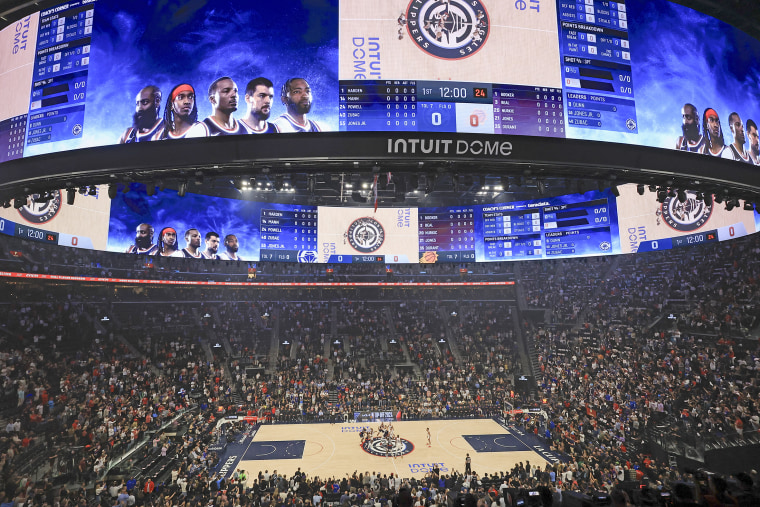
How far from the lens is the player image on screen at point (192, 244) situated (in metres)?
24.1

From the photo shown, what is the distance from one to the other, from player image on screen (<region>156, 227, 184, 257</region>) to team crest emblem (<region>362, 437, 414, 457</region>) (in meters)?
14.2

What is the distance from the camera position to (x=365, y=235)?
87.9 ft

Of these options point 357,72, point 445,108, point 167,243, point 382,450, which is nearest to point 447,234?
point 382,450

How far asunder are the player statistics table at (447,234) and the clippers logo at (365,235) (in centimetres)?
267

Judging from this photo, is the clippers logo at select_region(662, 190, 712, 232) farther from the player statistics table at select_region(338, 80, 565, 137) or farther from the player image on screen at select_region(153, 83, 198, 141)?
the player image on screen at select_region(153, 83, 198, 141)

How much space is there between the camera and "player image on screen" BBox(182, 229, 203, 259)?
2414cm

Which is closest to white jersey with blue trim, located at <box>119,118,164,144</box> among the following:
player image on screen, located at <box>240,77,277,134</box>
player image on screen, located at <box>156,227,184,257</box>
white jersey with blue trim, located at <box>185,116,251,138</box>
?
white jersey with blue trim, located at <box>185,116,251,138</box>

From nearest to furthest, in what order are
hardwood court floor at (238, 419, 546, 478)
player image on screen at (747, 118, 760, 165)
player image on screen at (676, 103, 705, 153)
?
player image on screen at (676, 103, 705, 153)
player image on screen at (747, 118, 760, 165)
hardwood court floor at (238, 419, 546, 478)

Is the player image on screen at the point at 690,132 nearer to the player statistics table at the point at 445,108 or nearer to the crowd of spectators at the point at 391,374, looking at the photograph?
the player statistics table at the point at 445,108

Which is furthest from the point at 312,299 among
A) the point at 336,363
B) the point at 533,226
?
the point at 533,226

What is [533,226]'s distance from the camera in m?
25.9

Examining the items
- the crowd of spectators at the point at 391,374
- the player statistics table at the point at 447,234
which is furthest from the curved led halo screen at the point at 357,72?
the player statistics table at the point at 447,234

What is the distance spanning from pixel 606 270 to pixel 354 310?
1783cm

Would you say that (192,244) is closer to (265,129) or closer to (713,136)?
(265,129)
